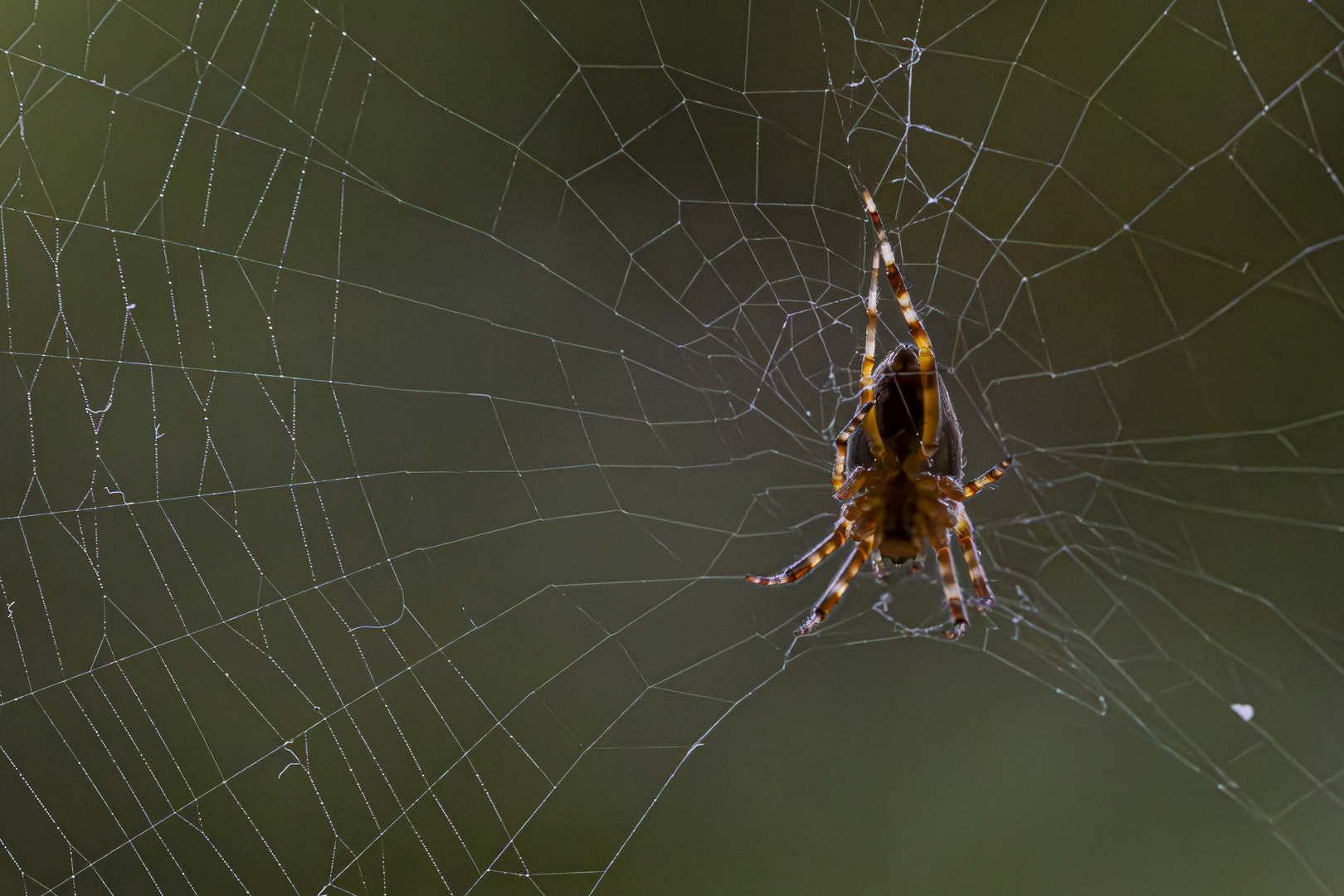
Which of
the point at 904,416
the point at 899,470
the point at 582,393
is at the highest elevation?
the point at 904,416

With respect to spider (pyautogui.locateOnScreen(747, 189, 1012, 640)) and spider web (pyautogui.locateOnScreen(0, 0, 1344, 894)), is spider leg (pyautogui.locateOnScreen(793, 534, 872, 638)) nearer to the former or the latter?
spider (pyautogui.locateOnScreen(747, 189, 1012, 640))

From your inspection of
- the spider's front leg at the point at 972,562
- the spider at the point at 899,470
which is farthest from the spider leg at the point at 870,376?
the spider's front leg at the point at 972,562

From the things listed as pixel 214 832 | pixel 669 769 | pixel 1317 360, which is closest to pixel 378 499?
pixel 214 832

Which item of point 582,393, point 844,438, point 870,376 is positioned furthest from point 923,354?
point 582,393

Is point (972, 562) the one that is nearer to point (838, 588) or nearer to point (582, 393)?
point (838, 588)

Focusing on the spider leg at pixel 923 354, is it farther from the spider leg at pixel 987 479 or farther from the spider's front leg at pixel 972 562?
the spider's front leg at pixel 972 562

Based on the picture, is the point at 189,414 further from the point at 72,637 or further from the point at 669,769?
the point at 669,769

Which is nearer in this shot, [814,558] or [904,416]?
[904,416]
